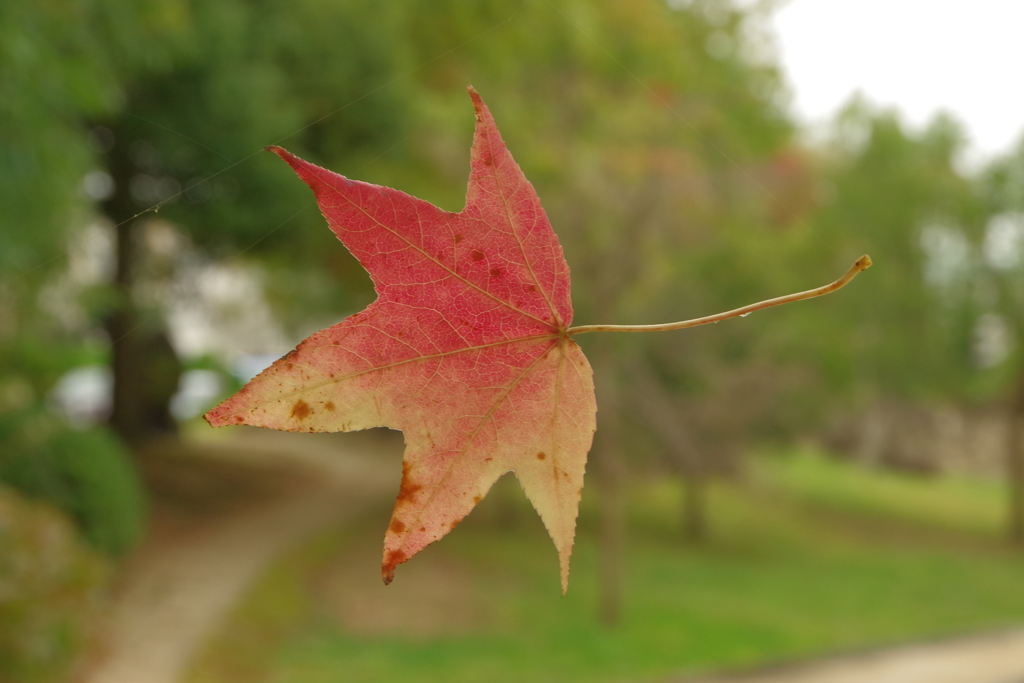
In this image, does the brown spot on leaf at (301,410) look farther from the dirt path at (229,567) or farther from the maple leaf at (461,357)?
the dirt path at (229,567)

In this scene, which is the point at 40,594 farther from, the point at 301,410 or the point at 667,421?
the point at 667,421

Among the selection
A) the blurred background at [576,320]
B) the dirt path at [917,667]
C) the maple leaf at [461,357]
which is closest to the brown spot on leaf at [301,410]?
the maple leaf at [461,357]

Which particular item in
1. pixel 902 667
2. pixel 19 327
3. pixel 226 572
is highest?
pixel 902 667

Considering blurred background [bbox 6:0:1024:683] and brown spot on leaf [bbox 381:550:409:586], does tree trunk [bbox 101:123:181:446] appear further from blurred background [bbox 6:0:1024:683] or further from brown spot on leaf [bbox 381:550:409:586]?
brown spot on leaf [bbox 381:550:409:586]

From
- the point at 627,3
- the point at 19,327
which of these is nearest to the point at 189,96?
the point at 19,327

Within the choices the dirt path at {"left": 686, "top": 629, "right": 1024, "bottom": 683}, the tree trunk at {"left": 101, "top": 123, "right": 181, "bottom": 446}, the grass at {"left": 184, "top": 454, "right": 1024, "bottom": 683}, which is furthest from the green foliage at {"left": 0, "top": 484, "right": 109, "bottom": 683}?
the dirt path at {"left": 686, "top": 629, "right": 1024, "bottom": 683}

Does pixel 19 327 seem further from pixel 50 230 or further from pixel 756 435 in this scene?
pixel 756 435
